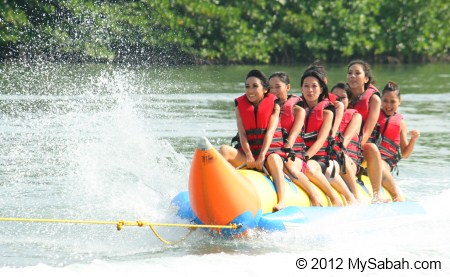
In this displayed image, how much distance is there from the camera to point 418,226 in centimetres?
580

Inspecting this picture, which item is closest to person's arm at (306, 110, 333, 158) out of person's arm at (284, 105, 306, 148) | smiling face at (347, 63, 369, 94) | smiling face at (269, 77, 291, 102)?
person's arm at (284, 105, 306, 148)

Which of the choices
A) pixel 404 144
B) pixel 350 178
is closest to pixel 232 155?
pixel 350 178

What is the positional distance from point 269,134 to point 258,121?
0.37 feet

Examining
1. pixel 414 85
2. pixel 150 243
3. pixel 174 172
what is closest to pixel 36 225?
pixel 150 243

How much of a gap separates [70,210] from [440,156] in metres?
4.34

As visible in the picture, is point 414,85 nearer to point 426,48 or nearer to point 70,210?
point 426,48

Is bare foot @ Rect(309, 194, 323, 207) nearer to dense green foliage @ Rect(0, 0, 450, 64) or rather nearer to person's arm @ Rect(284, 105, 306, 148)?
person's arm @ Rect(284, 105, 306, 148)

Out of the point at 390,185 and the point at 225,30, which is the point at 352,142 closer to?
the point at 390,185

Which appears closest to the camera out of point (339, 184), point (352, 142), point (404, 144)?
point (339, 184)

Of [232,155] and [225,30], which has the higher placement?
[225,30]

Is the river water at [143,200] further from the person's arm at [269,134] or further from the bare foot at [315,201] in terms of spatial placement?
the person's arm at [269,134]

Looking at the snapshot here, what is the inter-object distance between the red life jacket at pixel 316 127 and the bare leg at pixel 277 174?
482mm

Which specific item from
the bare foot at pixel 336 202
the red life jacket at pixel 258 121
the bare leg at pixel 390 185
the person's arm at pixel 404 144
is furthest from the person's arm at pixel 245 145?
the person's arm at pixel 404 144

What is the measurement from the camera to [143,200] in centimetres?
611
